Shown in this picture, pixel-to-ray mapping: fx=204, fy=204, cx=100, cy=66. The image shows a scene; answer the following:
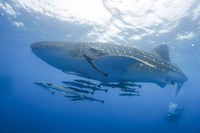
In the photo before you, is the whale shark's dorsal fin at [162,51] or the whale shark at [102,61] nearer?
the whale shark at [102,61]

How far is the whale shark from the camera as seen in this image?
5051mm

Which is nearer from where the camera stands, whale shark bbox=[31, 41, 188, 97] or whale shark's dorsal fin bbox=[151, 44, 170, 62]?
whale shark bbox=[31, 41, 188, 97]

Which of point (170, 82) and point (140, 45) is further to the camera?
point (140, 45)

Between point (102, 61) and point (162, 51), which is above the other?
point (162, 51)

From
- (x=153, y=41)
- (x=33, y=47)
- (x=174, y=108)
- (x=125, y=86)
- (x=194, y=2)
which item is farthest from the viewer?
(x=153, y=41)

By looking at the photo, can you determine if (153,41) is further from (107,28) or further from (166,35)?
(107,28)

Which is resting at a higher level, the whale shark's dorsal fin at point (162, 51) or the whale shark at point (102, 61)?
the whale shark's dorsal fin at point (162, 51)

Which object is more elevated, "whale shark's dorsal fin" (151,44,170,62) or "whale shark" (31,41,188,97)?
"whale shark's dorsal fin" (151,44,170,62)

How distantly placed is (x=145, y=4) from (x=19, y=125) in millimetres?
22150

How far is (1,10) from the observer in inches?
916

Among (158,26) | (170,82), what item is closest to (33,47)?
(170,82)

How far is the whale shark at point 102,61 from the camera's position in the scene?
505cm

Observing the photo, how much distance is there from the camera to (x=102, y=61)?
16.4 ft

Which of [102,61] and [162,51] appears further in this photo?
[162,51]
